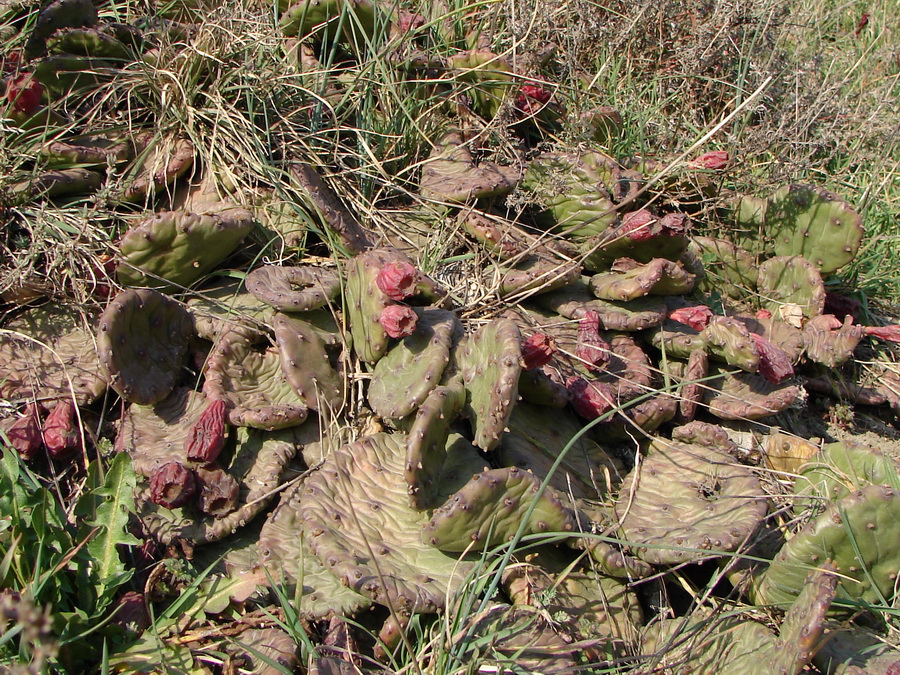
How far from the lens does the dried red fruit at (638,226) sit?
10.2 feet

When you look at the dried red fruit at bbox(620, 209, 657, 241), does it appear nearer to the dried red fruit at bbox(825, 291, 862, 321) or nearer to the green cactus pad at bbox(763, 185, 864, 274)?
the green cactus pad at bbox(763, 185, 864, 274)

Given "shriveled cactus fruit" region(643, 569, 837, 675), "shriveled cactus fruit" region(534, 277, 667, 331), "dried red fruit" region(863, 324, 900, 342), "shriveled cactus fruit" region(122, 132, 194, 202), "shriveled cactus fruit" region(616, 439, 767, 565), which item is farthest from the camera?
"dried red fruit" region(863, 324, 900, 342)

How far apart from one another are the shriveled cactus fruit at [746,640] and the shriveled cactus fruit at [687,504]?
211mm

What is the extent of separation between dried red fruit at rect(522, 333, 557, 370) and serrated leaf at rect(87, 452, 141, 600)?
50.0 inches

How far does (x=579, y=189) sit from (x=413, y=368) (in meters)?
1.30

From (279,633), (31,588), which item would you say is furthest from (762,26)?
(31,588)

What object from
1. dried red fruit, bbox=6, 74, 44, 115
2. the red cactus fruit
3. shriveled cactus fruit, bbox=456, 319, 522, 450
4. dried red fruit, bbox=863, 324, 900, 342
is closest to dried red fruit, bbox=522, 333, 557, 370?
shriveled cactus fruit, bbox=456, 319, 522, 450

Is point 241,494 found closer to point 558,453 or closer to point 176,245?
point 176,245

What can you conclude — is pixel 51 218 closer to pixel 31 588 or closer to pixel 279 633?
pixel 31 588

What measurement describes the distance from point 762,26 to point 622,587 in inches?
→ 125

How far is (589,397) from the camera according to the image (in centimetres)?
283

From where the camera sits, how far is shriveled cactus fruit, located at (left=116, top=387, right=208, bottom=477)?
254 cm

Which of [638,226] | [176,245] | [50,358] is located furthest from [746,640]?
[50,358]

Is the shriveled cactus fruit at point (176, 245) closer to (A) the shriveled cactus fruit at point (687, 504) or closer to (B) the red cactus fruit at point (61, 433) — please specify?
(B) the red cactus fruit at point (61, 433)
